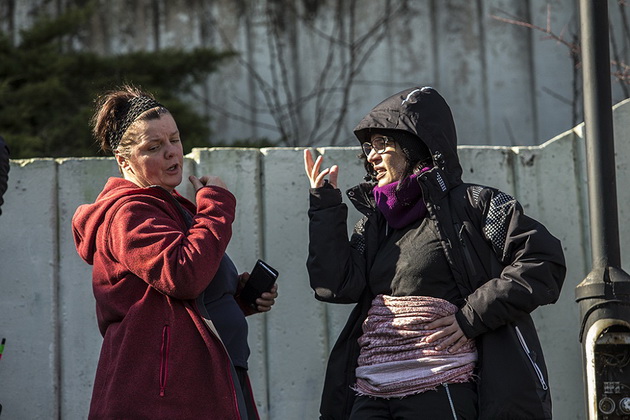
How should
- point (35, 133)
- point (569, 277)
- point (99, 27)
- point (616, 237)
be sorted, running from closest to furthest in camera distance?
point (616, 237), point (569, 277), point (35, 133), point (99, 27)

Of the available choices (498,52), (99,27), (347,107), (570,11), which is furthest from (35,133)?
(570,11)

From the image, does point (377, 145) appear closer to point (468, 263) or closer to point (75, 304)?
point (468, 263)

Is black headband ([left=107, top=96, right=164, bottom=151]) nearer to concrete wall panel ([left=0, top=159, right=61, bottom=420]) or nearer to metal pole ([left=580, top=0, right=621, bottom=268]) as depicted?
concrete wall panel ([left=0, top=159, right=61, bottom=420])

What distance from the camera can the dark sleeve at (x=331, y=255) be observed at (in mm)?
3666

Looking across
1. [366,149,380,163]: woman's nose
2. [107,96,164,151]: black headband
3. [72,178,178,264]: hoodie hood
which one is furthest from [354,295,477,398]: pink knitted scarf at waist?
[107,96,164,151]: black headband

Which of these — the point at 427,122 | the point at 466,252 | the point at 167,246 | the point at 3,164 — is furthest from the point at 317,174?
the point at 3,164

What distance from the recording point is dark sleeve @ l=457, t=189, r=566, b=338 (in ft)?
11.3

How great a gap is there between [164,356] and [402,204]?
102 centimetres

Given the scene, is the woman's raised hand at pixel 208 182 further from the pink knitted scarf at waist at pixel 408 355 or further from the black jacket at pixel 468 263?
the pink knitted scarf at waist at pixel 408 355

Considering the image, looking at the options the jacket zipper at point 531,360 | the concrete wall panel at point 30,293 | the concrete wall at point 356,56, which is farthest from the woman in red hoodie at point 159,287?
the concrete wall at point 356,56

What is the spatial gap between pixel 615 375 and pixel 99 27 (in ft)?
16.1

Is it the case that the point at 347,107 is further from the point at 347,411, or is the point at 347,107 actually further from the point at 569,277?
the point at 347,411

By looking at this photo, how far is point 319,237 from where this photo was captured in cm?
369

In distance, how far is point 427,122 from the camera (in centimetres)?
371
